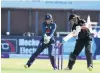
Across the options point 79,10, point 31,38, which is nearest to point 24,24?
point 79,10

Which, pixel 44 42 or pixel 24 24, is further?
pixel 24 24

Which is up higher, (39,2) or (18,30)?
(39,2)

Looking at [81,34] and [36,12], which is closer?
[81,34]

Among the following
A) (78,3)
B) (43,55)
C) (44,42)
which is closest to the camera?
(44,42)

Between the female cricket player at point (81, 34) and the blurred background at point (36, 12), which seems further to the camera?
the blurred background at point (36, 12)

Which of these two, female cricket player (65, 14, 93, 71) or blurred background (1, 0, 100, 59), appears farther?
blurred background (1, 0, 100, 59)

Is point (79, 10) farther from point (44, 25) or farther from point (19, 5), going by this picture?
point (44, 25)

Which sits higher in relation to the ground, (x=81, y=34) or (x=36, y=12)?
(x=81, y=34)

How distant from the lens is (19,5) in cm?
3641

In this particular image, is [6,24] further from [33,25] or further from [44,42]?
[44,42]

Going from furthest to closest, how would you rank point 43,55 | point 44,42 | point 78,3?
point 78,3 → point 43,55 → point 44,42

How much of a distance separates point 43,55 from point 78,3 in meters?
15.8

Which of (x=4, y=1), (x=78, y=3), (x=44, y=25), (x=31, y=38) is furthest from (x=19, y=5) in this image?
(x=44, y=25)

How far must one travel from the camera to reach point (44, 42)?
43.8 ft
